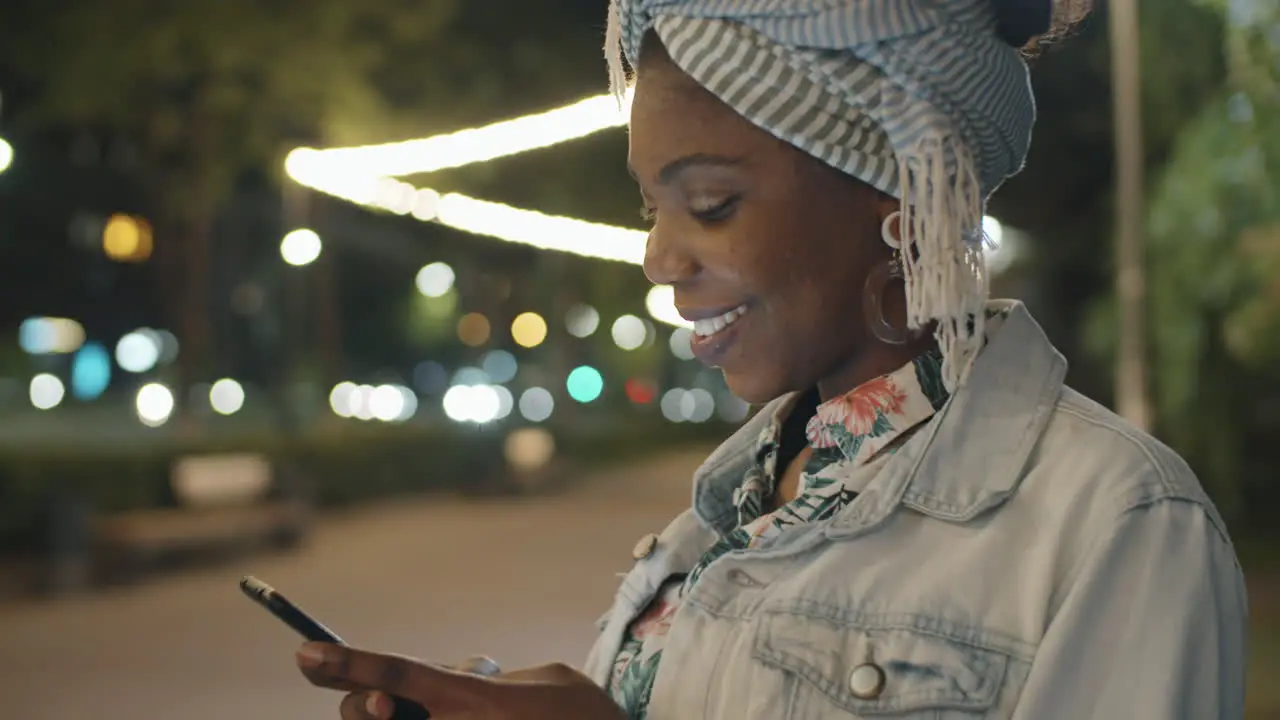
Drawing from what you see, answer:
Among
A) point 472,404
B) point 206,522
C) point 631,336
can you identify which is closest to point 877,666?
point 206,522

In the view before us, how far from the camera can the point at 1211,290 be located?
9.63m

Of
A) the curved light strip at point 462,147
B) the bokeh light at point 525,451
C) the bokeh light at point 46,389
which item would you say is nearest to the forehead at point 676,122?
the curved light strip at point 462,147

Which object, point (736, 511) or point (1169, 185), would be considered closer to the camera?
point (736, 511)

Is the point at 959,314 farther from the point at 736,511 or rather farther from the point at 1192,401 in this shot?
the point at 1192,401

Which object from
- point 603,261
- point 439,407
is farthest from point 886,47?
point 439,407

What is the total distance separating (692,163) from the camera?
5.32ft

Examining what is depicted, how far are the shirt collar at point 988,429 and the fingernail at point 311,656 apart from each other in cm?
61

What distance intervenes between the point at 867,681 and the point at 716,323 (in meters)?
0.45

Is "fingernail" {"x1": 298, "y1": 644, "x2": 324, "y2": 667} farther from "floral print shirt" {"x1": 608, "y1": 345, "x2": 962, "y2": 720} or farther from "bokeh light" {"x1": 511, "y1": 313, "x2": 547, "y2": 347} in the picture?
"bokeh light" {"x1": 511, "y1": 313, "x2": 547, "y2": 347}

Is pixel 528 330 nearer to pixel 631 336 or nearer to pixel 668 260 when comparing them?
pixel 631 336

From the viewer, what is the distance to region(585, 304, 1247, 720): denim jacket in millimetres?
1340

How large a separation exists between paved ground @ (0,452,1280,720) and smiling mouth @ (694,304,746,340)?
6413mm

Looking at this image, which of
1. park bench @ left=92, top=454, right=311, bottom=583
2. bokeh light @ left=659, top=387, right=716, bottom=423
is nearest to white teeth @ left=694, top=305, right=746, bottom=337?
park bench @ left=92, top=454, right=311, bottom=583

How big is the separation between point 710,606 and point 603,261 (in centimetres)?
2595
